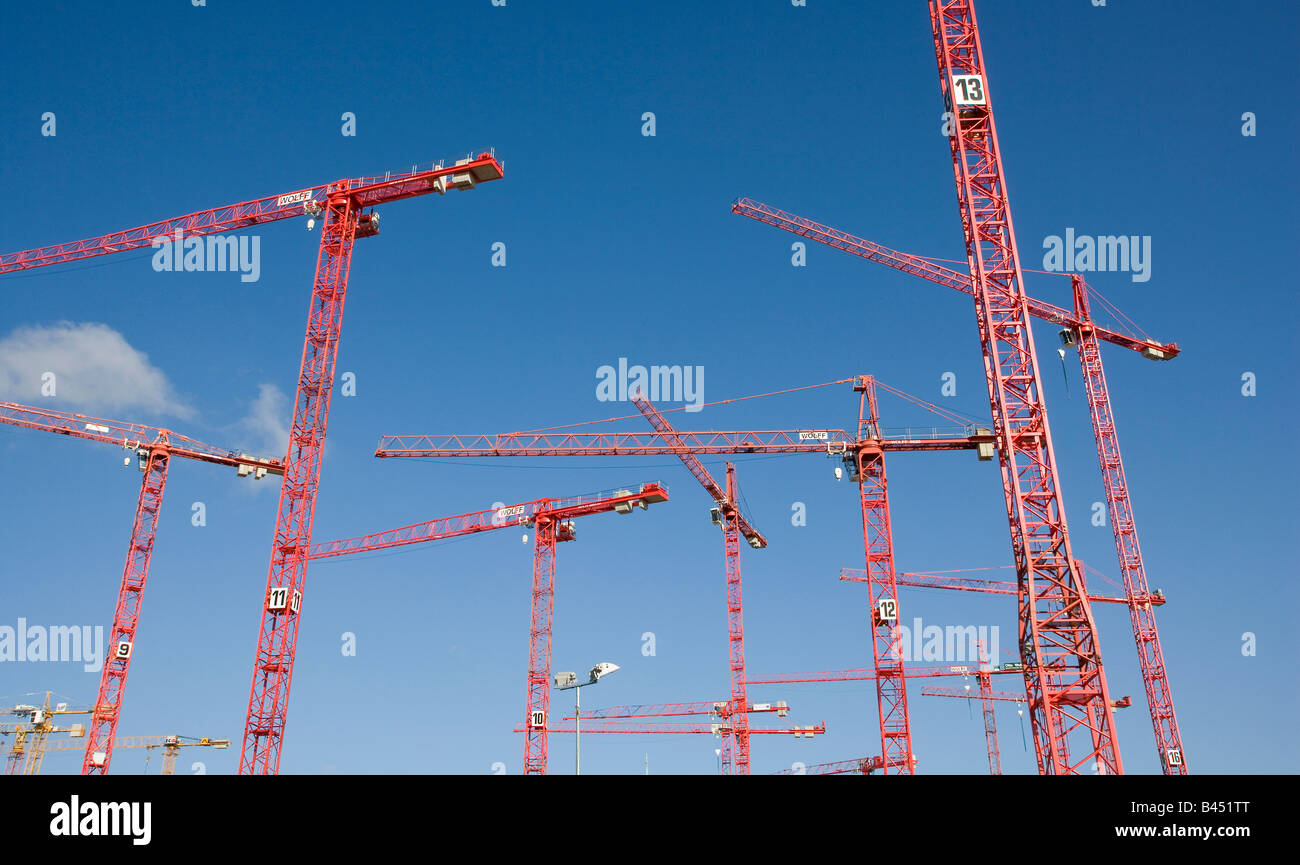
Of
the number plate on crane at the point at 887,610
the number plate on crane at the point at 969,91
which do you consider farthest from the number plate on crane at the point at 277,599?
the number plate on crane at the point at 969,91

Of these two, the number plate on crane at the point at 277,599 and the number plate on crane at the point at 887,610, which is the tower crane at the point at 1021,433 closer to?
the number plate on crane at the point at 887,610

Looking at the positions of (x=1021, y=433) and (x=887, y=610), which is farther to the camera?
(x=887, y=610)

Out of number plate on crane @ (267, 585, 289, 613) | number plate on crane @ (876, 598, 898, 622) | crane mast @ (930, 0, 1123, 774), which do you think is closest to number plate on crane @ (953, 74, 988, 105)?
crane mast @ (930, 0, 1123, 774)

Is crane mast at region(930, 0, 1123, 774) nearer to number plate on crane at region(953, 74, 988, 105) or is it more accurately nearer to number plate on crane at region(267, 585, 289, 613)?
number plate on crane at region(953, 74, 988, 105)

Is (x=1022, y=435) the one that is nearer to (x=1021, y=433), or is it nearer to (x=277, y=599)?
(x=1021, y=433)

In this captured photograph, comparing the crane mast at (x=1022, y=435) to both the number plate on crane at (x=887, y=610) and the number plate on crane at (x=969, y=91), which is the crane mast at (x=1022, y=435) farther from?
the number plate on crane at (x=887, y=610)

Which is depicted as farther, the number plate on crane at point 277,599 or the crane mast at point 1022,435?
the number plate on crane at point 277,599

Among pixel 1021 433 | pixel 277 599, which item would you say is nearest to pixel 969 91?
pixel 1021 433

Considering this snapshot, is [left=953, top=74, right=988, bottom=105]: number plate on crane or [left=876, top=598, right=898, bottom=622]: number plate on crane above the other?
[left=953, top=74, right=988, bottom=105]: number plate on crane

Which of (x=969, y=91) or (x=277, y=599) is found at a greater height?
(x=969, y=91)

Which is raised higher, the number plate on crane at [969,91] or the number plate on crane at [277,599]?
the number plate on crane at [969,91]
